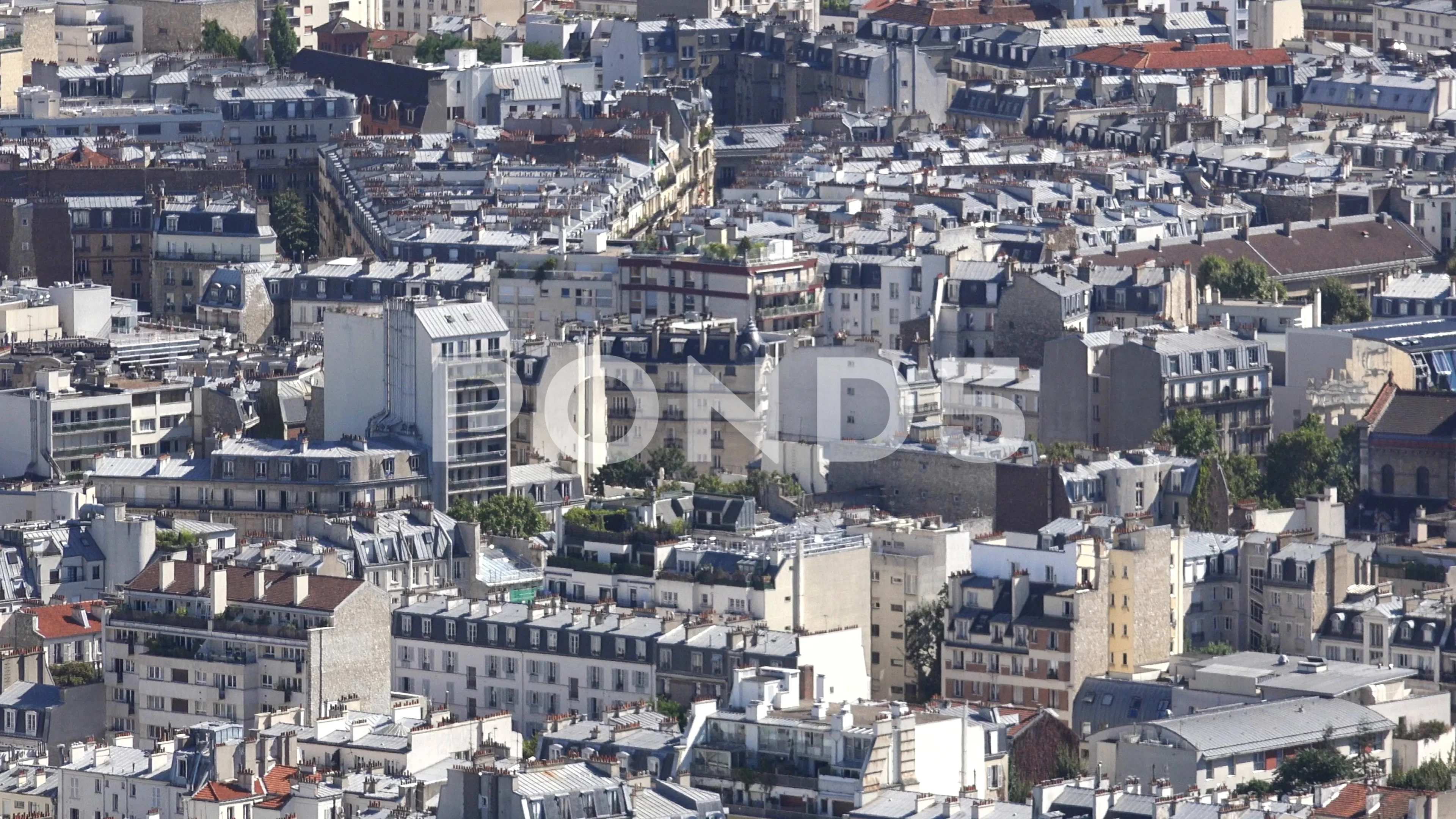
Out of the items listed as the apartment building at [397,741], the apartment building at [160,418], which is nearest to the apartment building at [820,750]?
the apartment building at [397,741]

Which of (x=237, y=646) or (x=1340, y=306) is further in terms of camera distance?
(x=1340, y=306)

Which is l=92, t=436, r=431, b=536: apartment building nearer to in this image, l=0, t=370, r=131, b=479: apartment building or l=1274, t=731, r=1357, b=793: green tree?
l=0, t=370, r=131, b=479: apartment building

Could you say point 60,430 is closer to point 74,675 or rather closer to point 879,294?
point 74,675

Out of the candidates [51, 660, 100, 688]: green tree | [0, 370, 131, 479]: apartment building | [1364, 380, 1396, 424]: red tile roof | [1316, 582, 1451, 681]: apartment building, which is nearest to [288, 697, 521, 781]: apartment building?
[51, 660, 100, 688]: green tree

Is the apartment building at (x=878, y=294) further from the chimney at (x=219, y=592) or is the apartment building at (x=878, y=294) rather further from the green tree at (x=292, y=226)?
the chimney at (x=219, y=592)

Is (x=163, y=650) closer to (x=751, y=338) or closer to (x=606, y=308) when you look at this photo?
(x=751, y=338)

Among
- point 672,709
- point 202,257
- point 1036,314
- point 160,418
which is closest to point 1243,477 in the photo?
point 1036,314
